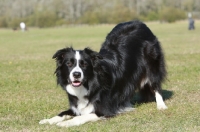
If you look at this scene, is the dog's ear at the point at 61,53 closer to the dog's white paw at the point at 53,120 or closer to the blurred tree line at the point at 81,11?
the dog's white paw at the point at 53,120

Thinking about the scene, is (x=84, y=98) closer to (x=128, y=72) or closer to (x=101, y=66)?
(x=101, y=66)

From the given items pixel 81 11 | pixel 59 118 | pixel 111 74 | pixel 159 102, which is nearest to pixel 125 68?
pixel 111 74

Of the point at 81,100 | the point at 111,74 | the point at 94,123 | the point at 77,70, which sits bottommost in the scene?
the point at 94,123

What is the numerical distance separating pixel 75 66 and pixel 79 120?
36.7 inches

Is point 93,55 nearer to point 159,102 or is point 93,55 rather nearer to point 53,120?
point 53,120

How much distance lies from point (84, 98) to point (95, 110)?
0.97 feet

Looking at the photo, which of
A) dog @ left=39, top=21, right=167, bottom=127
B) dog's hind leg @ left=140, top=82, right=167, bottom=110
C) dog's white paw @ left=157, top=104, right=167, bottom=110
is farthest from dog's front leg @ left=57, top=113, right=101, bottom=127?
dog's hind leg @ left=140, top=82, right=167, bottom=110

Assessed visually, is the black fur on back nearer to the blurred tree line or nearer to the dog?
the dog

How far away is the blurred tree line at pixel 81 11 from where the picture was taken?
10294 centimetres

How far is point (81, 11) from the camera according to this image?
12838 cm

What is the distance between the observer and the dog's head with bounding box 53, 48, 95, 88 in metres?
6.78

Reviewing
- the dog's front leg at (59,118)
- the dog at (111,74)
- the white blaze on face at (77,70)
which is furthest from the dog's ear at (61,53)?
the dog's front leg at (59,118)

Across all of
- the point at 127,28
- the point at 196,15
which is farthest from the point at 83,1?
the point at 127,28

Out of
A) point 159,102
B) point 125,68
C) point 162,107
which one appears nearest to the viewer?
point 125,68
